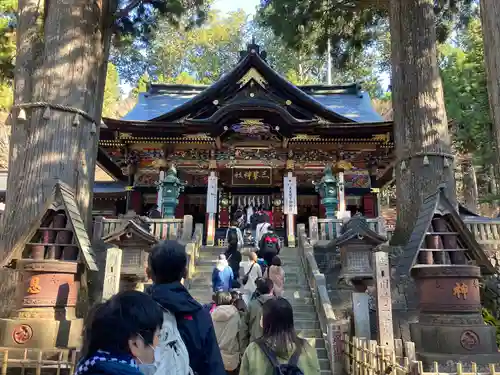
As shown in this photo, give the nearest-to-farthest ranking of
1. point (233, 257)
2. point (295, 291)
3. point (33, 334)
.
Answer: point (33, 334), point (233, 257), point (295, 291)

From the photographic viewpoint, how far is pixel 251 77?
15375mm

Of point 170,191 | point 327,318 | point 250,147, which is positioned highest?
point 250,147

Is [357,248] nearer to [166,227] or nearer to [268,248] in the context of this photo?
[268,248]

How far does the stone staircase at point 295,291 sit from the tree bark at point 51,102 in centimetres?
271

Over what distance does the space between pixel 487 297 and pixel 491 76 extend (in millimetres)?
7135

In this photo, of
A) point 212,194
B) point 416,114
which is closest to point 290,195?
point 212,194

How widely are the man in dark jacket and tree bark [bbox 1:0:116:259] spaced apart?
560 centimetres

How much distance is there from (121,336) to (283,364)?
123 centimetres

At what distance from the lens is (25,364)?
4574 millimetres

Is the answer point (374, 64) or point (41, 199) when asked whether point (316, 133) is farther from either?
point (374, 64)

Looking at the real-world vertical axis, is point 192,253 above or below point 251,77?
below

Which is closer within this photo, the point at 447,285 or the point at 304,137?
the point at 447,285

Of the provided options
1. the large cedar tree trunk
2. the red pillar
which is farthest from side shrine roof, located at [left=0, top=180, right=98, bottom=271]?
the red pillar

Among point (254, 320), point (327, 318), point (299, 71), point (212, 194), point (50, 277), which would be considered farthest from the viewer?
point (299, 71)
